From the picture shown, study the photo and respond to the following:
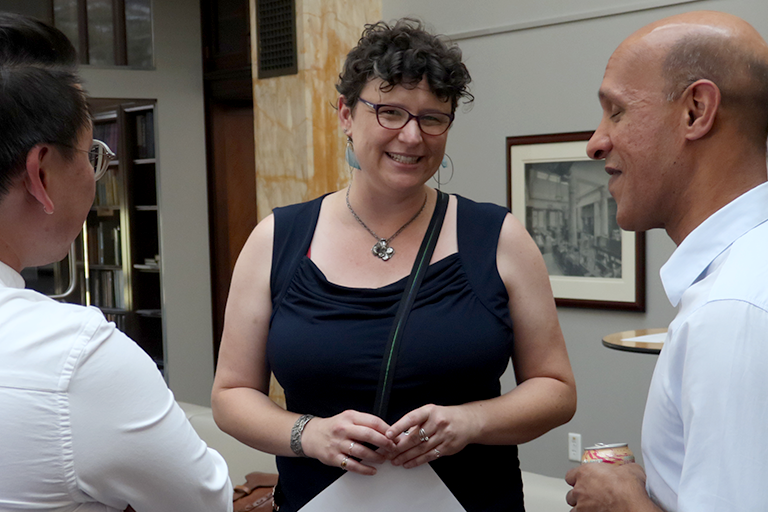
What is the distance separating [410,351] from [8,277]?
2.62ft

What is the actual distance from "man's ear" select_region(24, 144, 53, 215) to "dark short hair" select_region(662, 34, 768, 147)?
0.92 meters

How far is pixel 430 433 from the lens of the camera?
1.45 metres

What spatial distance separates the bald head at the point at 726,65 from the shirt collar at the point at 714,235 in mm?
118

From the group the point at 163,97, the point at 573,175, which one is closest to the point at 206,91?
the point at 163,97

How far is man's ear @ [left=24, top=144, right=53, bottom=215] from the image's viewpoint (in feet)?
3.24

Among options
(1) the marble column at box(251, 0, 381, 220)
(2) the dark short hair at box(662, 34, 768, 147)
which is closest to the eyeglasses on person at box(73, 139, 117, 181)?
(2) the dark short hair at box(662, 34, 768, 147)

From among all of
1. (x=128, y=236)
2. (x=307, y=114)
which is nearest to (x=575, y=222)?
(x=307, y=114)

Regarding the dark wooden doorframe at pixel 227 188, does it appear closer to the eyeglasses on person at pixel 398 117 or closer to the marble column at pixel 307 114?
the marble column at pixel 307 114

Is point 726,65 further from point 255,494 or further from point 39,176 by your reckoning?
point 255,494

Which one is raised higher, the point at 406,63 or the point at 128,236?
the point at 406,63

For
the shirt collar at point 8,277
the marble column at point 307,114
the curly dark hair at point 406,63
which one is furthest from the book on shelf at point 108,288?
the shirt collar at point 8,277

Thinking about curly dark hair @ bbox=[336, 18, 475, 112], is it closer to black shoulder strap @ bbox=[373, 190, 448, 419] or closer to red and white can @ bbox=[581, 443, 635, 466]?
black shoulder strap @ bbox=[373, 190, 448, 419]

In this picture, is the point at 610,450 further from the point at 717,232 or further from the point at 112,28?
the point at 112,28

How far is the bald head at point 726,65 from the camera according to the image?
105 cm
